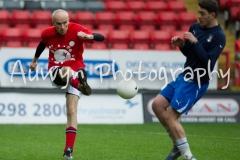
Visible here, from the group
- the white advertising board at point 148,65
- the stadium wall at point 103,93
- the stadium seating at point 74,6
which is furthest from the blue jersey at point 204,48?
the stadium seating at point 74,6

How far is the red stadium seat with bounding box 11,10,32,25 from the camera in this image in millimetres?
19000

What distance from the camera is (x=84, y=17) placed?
63.3 feet

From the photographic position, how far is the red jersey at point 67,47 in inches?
351

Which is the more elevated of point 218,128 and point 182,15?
point 182,15

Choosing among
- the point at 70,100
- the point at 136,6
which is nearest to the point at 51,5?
the point at 136,6

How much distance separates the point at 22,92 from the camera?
49.0 feet

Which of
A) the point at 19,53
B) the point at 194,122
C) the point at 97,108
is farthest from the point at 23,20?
the point at 194,122

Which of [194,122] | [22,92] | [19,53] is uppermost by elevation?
[19,53]

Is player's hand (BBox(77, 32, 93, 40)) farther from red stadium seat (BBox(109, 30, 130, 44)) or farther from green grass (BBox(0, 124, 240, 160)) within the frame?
red stadium seat (BBox(109, 30, 130, 44))

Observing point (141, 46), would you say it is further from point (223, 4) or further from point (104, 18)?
point (223, 4)

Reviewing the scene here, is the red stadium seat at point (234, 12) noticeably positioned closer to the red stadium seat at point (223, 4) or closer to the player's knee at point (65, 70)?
the red stadium seat at point (223, 4)

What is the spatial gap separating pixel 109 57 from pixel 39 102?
2258 millimetres

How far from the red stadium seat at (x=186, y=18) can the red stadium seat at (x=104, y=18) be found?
7.39ft

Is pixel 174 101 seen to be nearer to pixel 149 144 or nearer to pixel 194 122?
pixel 149 144
